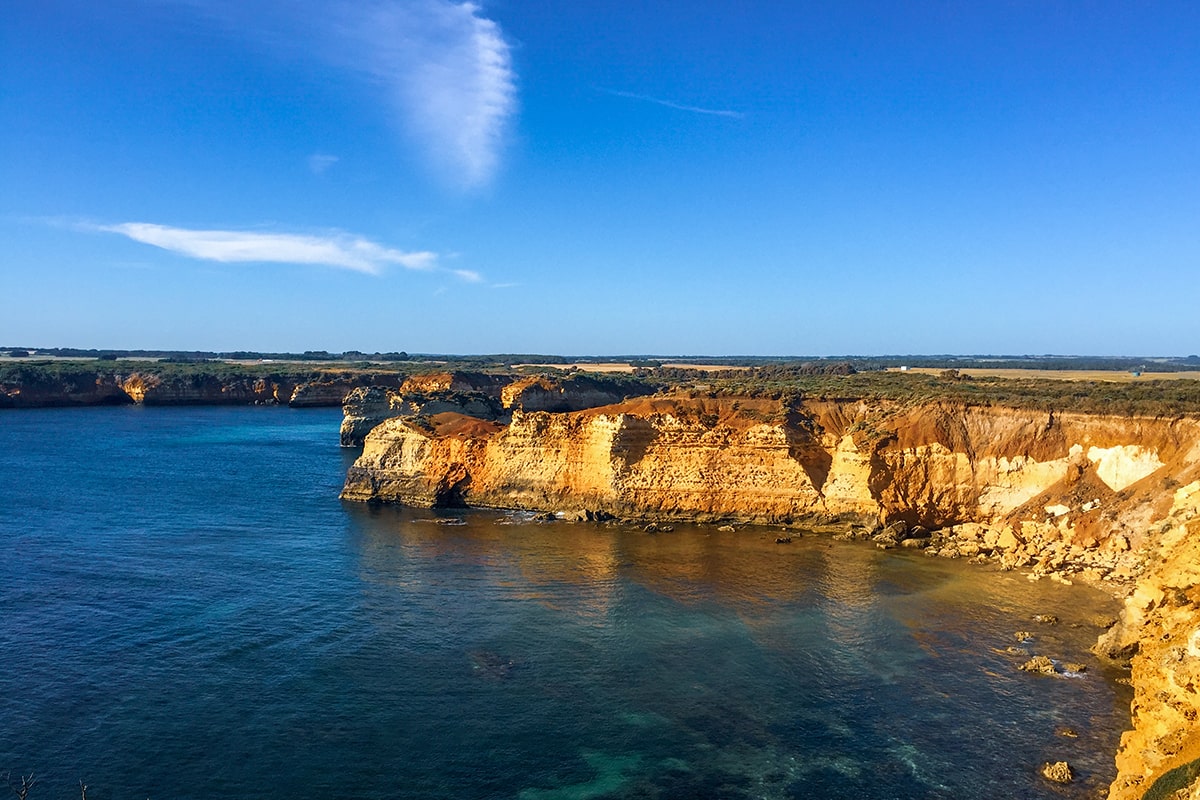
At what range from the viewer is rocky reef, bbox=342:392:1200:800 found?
33469 mm

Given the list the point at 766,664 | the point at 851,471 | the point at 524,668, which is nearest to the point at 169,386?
the point at 851,471

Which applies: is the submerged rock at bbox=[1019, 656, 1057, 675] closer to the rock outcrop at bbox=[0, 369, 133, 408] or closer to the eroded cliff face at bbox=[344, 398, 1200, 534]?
the eroded cliff face at bbox=[344, 398, 1200, 534]

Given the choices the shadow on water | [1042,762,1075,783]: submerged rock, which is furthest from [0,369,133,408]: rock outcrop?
[1042,762,1075,783]: submerged rock

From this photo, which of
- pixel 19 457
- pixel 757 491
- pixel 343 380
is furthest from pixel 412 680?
pixel 343 380

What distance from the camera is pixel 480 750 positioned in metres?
18.3

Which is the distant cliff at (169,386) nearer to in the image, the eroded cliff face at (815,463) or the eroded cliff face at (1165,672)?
the eroded cliff face at (815,463)

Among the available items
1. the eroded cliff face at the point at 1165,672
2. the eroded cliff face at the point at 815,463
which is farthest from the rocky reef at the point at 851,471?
the eroded cliff face at the point at 1165,672

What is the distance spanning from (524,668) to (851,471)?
22926mm

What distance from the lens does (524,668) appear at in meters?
22.7

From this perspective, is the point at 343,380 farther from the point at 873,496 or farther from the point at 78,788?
the point at 78,788

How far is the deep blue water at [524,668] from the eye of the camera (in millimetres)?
17516

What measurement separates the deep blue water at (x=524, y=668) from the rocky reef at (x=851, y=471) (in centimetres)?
275

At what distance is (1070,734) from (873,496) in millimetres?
20455

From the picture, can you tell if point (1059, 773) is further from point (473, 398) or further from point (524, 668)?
point (473, 398)
